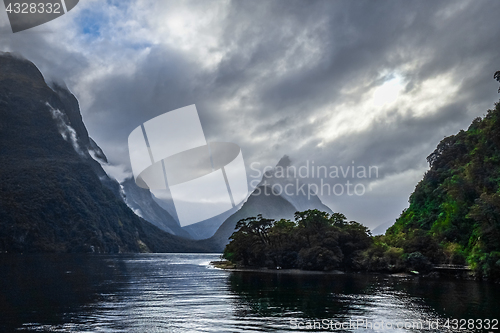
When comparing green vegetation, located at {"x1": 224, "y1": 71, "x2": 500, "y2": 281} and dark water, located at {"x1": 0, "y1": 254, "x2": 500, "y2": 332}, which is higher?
green vegetation, located at {"x1": 224, "y1": 71, "x2": 500, "y2": 281}

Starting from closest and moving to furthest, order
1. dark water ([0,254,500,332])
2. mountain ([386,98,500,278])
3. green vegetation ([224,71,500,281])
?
dark water ([0,254,500,332]) < mountain ([386,98,500,278]) < green vegetation ([224,71,500,281])

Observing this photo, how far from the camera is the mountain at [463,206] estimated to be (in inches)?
2532

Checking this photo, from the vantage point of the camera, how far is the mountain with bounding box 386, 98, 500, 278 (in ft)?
211

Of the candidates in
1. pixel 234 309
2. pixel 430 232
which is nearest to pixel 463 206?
pixel 430 232

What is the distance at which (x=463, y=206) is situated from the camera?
91812 mm

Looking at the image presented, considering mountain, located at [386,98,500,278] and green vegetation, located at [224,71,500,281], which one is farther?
green vegetation, located at [224,71,500,281]

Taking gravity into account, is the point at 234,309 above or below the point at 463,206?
below

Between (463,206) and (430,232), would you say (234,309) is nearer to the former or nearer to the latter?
(463,206)

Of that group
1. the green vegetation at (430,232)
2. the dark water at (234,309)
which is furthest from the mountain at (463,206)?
the dark water at (234,309)

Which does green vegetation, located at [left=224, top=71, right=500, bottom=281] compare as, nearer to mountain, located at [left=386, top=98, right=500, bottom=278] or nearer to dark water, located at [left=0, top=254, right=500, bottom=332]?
mountain, located at [left=386, top=98, right=500, bottom=278]

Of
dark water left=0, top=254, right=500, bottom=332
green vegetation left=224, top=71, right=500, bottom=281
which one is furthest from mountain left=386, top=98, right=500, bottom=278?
dark water left=0, top=254, right=500, bottom=332

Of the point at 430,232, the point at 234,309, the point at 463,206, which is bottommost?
the point at 234,309

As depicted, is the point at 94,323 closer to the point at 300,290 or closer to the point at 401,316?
the point at 401,316

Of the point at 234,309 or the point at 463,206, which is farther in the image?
the point at 463,206
